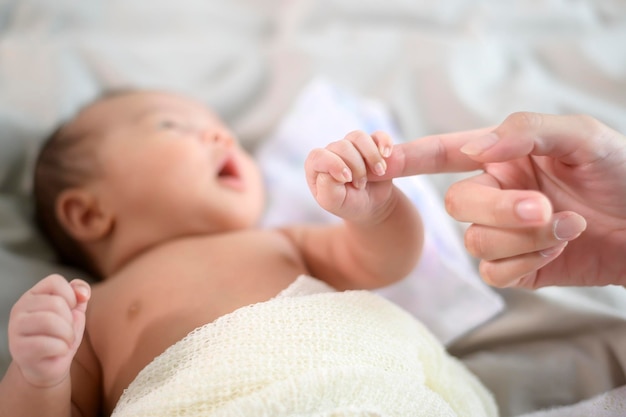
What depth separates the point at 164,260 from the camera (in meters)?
0.96

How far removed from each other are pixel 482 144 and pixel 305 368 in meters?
0.32

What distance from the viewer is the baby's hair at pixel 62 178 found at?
108 centimetres

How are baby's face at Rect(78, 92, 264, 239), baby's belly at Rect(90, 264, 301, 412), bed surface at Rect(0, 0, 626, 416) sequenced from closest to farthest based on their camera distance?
1. baby's belly at Rect(90, 264, 301, 412)
2. baby's face at Rect(78, 92, 264, 239)
3. bed surface at Rect(0, 0, 626, 416)

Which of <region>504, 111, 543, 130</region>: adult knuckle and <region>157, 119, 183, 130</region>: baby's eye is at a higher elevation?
<region>504, 111, 543, 130</region>: adult knuckle

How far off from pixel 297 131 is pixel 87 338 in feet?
2.05

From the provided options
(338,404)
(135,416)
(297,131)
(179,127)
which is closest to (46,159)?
(179,127)

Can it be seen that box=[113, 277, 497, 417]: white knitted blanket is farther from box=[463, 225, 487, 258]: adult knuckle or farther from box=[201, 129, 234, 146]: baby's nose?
box=[201, 129, 234, 146]: baby's nose

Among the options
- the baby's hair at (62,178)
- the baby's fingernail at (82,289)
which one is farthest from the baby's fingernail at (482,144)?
the baby's hair at (62,178)

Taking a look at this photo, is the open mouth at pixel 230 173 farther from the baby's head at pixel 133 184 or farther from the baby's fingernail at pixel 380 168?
the baby's fingernail at pixel 380 168

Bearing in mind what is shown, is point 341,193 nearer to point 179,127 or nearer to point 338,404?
point 338,404

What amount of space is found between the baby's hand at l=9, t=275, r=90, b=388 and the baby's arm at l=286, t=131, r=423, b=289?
31cm

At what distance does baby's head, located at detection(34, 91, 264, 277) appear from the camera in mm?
1040

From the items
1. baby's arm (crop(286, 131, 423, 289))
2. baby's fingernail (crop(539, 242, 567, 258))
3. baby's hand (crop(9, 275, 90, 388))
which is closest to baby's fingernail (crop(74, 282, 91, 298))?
baby's hand (crop(9, 275, 90, 388))

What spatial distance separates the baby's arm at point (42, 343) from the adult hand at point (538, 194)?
0.40 metres
